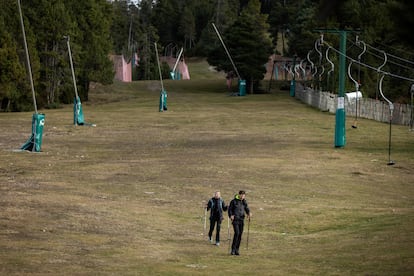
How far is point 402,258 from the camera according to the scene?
20828 mm

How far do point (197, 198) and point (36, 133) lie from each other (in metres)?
17.8

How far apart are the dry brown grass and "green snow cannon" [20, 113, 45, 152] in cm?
91

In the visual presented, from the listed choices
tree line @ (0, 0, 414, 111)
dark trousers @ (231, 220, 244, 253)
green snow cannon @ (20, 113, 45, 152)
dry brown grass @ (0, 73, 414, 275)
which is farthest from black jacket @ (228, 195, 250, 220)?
tree line @ (0, 0, 414, 111)

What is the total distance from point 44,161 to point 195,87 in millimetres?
91689

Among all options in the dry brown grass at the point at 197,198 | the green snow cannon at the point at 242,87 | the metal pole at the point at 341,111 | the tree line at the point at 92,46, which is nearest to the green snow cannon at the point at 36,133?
the dry brown grass at the point at 197,198

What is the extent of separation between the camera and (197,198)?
33969 mm

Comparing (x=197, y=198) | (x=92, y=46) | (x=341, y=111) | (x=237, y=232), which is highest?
(x=92, y=46)

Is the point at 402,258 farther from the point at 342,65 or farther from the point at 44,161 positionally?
the point at 342,65

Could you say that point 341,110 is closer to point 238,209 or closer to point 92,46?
point 238,209

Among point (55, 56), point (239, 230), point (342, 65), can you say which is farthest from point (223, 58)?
point (239, 230)

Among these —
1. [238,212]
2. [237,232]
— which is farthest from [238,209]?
[237,232]

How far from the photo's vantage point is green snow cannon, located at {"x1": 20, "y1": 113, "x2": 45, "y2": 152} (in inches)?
1934

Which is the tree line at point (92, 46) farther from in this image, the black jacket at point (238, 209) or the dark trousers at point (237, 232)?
the black jacket at point (238, 209)

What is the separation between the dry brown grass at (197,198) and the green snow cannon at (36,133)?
2.98 ft
